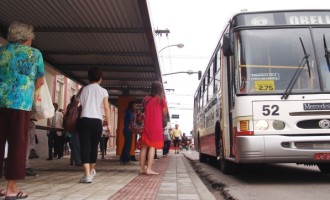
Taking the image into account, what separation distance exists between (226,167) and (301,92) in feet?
9.40

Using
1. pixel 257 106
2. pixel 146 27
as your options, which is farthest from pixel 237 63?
pixel 146 27

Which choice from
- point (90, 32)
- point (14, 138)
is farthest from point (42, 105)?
point (90, 32)

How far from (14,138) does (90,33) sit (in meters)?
5.76

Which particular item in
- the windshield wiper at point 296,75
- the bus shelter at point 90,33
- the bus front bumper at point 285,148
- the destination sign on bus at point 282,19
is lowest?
the bus front bumper at point 285,148

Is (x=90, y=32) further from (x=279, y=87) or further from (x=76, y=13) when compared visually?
(x=279, y=87)

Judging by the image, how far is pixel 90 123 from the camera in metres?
6.96

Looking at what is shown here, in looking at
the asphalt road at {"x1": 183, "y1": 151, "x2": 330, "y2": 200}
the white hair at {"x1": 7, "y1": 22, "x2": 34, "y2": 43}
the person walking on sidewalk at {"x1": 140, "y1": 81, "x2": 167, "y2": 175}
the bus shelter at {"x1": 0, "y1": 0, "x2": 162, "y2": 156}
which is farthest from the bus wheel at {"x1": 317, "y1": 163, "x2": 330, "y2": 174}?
the white hair at {"x1": 7, "y1": 22, "x2": 34, "y2": 43}

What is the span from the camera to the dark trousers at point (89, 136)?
6.89m

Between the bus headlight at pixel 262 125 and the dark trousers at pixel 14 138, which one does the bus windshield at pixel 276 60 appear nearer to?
the bus headlight at pixel 262 125

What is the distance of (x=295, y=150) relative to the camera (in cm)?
721

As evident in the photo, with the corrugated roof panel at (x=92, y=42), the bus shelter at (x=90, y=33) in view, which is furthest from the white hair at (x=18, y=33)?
the corrugated roof panel at (x=92, y=42)

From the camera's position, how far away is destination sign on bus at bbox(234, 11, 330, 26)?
7.97 metres

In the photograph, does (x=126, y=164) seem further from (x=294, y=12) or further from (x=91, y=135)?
(x=294, y=12)

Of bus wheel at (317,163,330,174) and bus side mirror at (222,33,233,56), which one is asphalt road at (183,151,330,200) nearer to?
bus wheel at (317,163,330,174)
